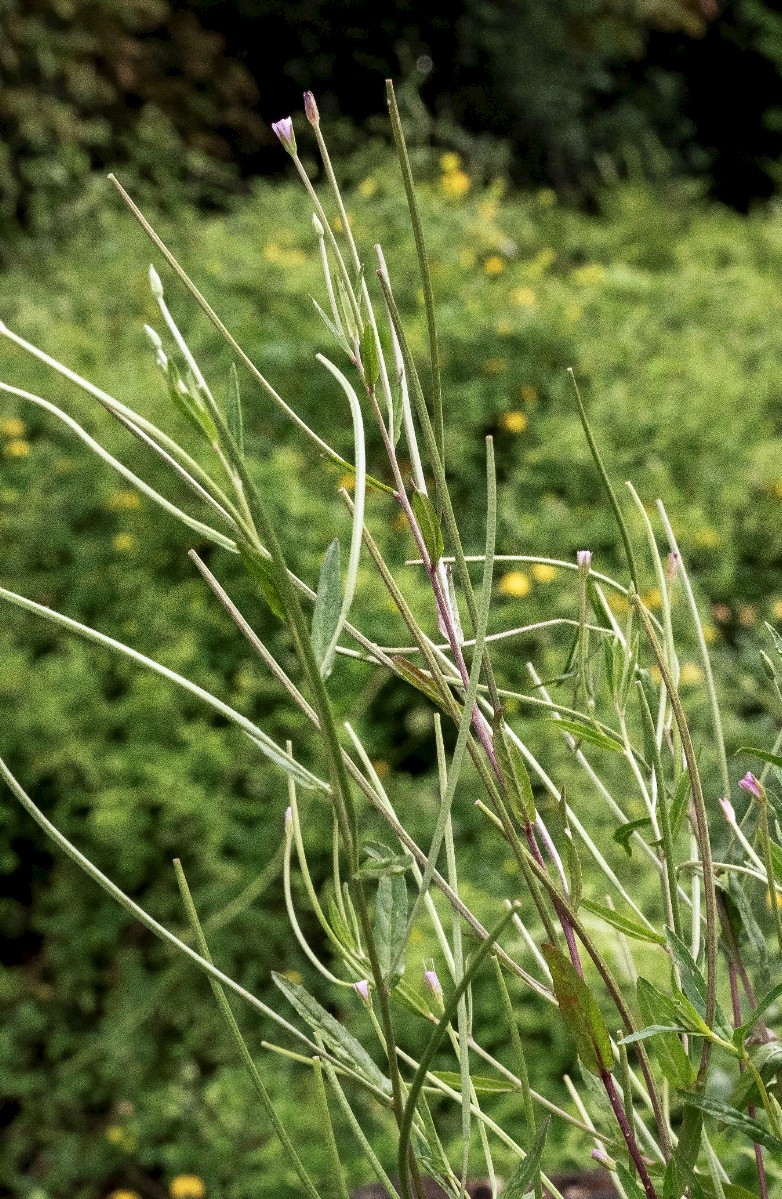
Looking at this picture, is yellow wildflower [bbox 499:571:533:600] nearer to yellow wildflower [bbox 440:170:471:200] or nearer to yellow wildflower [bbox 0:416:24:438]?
yellow wildflower [bbox 0:416:24:438]

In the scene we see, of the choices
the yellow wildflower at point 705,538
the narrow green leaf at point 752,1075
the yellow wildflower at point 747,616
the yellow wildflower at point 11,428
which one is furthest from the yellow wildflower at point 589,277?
the narrow green leaf at point 752,1075

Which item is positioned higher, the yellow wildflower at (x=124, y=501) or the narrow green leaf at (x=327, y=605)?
the narrow green leaf at (x=327, y=605)

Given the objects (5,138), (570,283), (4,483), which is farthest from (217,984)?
(5,138)

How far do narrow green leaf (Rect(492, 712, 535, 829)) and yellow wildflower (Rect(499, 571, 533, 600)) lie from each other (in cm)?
182

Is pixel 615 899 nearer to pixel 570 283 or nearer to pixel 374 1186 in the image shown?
pixel 374 1186

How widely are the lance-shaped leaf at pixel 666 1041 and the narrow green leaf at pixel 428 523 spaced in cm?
15

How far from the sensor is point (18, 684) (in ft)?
6.92

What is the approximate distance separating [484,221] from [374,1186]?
10.8 feet

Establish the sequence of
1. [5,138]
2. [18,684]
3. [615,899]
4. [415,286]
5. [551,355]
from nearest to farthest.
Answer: [615,899], [18,684], [551,355], [415,286], [5,138]

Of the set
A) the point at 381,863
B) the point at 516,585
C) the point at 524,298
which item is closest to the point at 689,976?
the point at 381,863

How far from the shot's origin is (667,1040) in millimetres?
402

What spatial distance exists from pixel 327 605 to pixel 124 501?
212 cm

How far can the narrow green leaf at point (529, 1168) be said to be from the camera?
354 mm

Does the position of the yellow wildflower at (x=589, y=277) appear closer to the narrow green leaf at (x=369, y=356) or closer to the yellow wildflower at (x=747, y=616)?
the yellow wildflower at (x=747, y=616)
